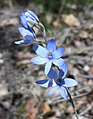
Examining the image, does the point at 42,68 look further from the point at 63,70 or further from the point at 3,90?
the point at 63,70

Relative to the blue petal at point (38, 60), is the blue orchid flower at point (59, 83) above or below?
below

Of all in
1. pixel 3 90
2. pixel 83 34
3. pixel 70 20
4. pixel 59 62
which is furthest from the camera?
pixel 70 20

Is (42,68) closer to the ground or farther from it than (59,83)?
closer to the ground

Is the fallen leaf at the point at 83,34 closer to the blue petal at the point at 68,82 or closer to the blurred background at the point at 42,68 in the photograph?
the blurred background at the point at 42,68

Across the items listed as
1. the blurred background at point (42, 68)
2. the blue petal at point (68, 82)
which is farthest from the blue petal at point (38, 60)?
the blurred background at point (42, 68)

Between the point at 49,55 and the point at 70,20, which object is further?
the point at 70,20

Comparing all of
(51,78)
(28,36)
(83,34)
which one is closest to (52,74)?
(51,78)

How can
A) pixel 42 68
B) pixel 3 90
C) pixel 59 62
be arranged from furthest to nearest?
Answer: pixel 42 68
pixel 3 90
pixel 59 62

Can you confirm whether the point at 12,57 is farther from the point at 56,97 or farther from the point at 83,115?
the point at 83,115

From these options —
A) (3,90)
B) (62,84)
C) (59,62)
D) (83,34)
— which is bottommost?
(3,90)
